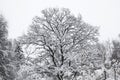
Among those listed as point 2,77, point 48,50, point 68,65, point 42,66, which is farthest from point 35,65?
point 2,77

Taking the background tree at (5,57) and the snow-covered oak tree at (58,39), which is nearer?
the snow-covered oak tree at (58,39)

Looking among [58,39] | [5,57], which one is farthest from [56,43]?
[5,57]

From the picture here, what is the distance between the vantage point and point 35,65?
54.9 ft

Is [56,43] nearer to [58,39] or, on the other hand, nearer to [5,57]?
[58,39]

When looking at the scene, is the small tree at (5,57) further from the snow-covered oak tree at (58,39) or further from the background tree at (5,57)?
the snow-covered oak tree at (58,39)

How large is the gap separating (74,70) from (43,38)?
3709 millimetres

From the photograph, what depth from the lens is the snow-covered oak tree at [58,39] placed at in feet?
55.1

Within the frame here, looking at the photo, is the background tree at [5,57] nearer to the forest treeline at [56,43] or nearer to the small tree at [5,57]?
the small tree at [5,57]

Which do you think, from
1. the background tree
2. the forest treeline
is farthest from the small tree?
the forest treeline

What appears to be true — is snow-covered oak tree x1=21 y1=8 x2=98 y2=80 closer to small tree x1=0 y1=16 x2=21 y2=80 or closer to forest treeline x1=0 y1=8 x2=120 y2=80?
forest treeline x1=0 y1=8 x2=120 y2=80

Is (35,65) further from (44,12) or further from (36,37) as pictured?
(44,12)

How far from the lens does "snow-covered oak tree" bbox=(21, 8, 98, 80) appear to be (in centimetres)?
1680

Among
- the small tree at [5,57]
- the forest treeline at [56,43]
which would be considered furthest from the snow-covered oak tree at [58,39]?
the small tree at [5,57]

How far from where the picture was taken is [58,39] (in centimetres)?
1700
